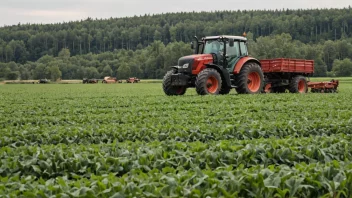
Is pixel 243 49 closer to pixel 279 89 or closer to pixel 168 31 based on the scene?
pixel 279 89

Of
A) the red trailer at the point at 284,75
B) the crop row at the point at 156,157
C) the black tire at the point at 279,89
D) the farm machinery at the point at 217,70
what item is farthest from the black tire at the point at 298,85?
the crop row at the point at 156,157

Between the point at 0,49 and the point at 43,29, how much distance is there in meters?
35.2

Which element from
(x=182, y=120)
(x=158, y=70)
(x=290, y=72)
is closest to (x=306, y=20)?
(x=158, y=70)

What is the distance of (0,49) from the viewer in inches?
6417

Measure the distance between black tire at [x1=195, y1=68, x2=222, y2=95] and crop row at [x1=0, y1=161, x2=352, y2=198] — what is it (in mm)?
13967

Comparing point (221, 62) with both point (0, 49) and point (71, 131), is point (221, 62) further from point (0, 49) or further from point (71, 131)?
point (0, 49)

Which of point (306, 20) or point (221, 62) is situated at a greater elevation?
point (306, 20)

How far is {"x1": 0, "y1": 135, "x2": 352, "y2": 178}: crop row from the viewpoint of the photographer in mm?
5742

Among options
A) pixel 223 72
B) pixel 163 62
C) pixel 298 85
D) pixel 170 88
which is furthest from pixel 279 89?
pixel 163 62

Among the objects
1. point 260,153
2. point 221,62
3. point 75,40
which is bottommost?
point 260,153

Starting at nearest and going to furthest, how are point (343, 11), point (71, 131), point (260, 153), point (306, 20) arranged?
point (260, 153), point (71, 131), point (306, 20), point (343, 11)

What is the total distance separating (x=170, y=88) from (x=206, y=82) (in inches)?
88.8

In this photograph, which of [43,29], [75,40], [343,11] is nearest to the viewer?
[343,11]

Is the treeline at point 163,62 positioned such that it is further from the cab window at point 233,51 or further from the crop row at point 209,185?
the crop row at point 209,185
